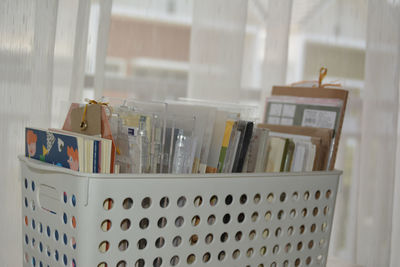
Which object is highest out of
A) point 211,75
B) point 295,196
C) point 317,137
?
point 211,75

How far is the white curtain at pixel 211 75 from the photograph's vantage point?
0.99 metres

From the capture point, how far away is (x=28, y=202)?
0.80 metres

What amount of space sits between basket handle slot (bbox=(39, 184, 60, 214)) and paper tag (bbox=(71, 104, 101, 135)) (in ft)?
0.35

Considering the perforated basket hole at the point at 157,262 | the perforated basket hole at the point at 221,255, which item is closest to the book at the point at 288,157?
the perforated basket hole at the point at 221,255

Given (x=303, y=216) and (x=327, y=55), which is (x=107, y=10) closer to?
(x=303, y=216)

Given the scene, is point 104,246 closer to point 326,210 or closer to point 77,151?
point 77,151

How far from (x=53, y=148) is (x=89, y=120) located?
71 mm

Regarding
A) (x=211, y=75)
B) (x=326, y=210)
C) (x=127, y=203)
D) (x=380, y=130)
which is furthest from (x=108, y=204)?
(x=380, y=130)

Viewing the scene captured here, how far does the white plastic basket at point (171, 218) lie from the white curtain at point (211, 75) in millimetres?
243

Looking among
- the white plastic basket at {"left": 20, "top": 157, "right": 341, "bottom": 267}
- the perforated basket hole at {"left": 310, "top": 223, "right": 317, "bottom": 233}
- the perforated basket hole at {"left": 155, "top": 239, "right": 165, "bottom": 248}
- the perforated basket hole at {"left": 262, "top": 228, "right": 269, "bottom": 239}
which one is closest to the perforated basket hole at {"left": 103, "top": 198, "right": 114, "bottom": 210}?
the white plastic basket at {"left": 20, "top": 157, "right": 341, "bottom": 267}

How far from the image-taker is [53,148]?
74 centimetres

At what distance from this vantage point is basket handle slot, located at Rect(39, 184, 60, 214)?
0.72 metres

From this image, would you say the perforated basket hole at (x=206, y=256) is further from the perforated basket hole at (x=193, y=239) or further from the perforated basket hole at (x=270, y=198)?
the perforated basket hole at (x=270, y=198)

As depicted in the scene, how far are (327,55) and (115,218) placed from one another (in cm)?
101
